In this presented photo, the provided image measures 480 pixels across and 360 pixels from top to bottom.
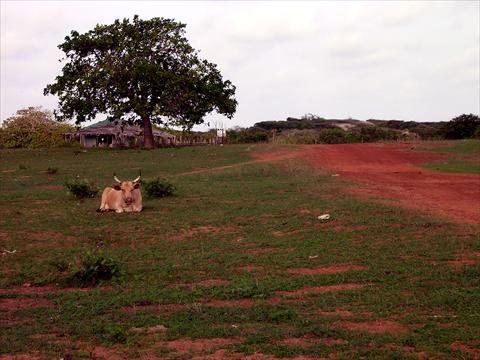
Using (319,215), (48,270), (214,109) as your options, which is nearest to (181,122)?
(214,109)

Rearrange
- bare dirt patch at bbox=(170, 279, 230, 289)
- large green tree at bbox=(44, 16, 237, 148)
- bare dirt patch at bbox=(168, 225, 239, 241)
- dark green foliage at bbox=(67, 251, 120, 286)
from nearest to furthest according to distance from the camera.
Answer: bare dirt patch at bbox=(170, 279, 230, 289), dark green foliage at bbox=(67, 251, 120, 286), bare dirt patch at bbox=(168, 225, 239, 241), large green tree at bbox=(44, 16, 237, 148)

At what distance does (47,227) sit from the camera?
1209 centimetres

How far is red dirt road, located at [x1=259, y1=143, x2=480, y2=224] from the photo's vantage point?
14.1 m

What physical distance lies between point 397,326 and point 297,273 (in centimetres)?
246

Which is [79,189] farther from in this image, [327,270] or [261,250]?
[327,270]

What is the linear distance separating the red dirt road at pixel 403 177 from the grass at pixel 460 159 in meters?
0.69

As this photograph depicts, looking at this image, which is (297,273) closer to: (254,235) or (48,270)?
(254,235)

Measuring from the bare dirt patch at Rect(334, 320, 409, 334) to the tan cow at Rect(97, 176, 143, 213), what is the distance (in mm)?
8945

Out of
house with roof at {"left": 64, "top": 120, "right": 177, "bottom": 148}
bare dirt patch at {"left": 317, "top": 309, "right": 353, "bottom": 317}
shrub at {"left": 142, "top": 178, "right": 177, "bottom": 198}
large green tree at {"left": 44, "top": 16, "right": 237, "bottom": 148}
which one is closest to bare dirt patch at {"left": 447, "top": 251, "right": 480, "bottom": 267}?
bare dirt patch at {"left": 317, "top": 309, "right": 353, "bottom": 317}

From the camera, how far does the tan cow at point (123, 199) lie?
46.6ft

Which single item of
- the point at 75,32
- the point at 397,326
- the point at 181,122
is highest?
the point at 75,32

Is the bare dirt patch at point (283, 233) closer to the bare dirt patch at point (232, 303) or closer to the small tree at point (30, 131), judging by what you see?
the bare dirt patch at point (232, 303)

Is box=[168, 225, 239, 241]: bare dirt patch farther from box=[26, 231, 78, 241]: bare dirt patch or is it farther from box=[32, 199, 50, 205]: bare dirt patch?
box=[32, 199, 50, 205]: bare dirt patch

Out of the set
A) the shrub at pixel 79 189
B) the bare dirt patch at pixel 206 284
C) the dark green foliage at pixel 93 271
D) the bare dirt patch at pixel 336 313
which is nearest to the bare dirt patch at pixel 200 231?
the dark green foliage at pixel 93 271
